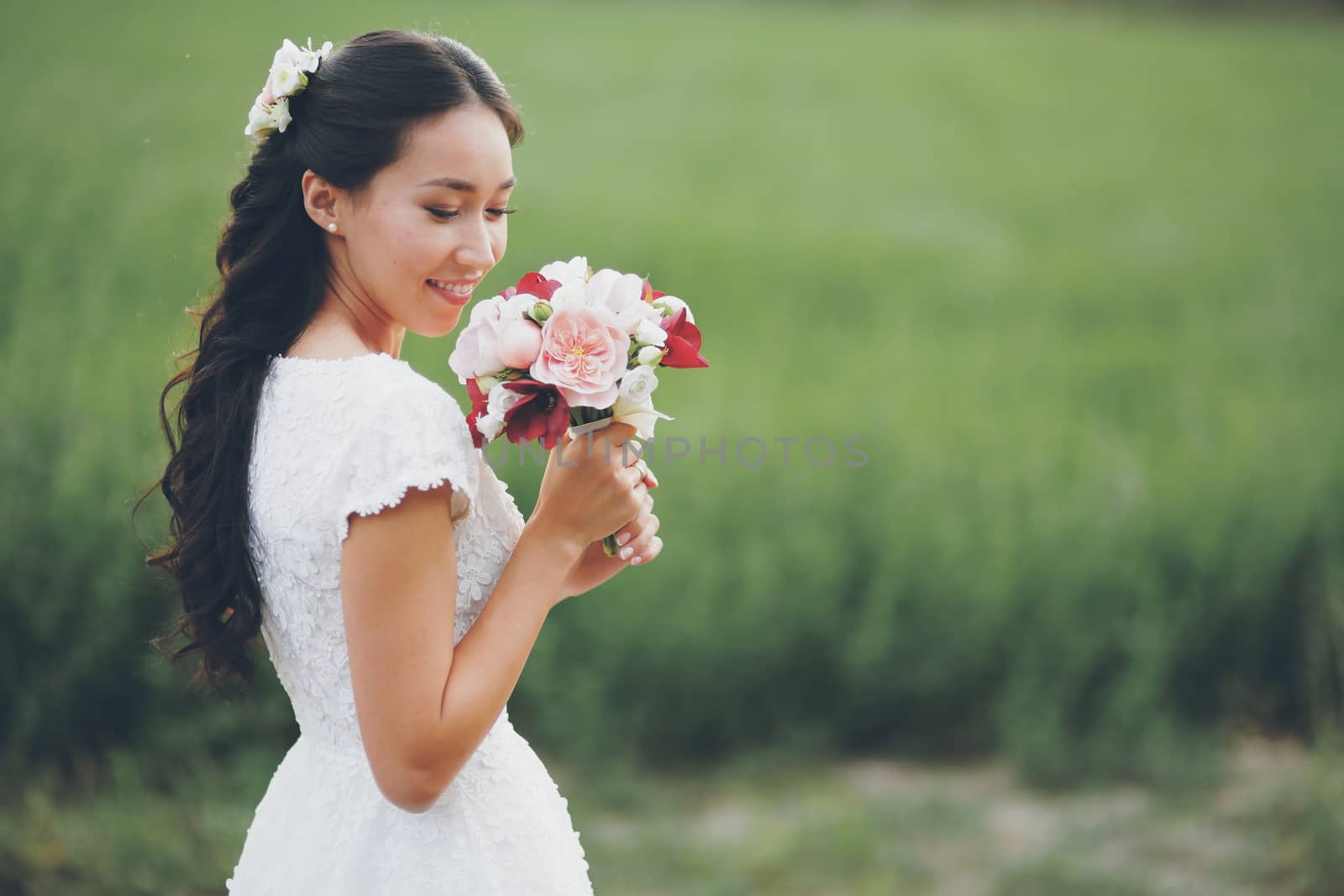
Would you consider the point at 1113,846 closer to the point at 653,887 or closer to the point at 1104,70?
the point at 653,887

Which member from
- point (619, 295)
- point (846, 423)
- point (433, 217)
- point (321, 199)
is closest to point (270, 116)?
point (321, 199)

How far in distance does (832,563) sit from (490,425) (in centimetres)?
343

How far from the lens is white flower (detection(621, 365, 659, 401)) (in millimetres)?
1479

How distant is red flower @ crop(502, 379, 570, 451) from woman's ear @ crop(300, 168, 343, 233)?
0.35 m

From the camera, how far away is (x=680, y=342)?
1.58m

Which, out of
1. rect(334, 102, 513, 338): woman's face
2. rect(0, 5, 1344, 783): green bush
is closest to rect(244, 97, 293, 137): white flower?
rect(334, 102, 513, 338): woman's face

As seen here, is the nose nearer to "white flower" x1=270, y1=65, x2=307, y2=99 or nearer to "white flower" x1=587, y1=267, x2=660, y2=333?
"white flower" x1=587, y1=267, x2=660, y2=333

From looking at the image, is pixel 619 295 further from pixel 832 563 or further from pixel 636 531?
pixel 832 563

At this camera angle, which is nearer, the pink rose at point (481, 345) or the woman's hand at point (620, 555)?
the pink rose at point (481, 345)

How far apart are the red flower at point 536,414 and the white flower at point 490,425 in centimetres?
1

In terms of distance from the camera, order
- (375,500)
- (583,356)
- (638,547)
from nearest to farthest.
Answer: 1. (375,500)
2. (583,356)
3. (638,547)

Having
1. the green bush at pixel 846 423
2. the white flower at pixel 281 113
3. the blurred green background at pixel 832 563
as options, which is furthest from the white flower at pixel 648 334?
the green bush at pixel 846 423

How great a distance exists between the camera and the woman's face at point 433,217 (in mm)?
1518

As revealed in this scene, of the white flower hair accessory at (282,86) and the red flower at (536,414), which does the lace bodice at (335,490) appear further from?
the white flower hair accessory at (282,86)
